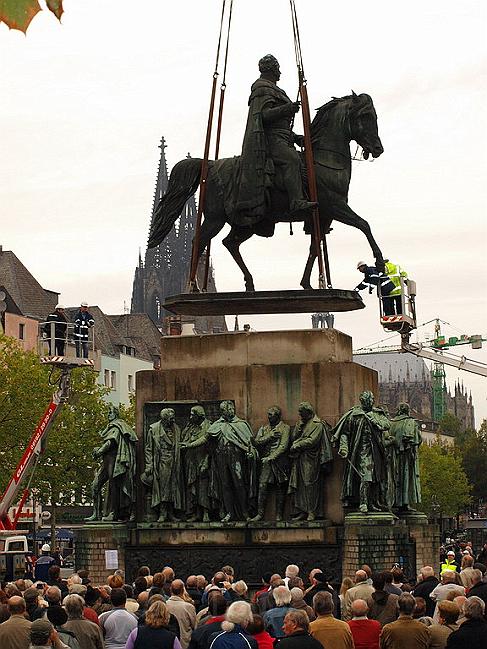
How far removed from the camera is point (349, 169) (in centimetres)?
2586

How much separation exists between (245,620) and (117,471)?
1246 centimetres

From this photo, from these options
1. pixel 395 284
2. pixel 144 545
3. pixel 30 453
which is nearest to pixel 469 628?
pixel 144 545

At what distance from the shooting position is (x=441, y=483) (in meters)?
115

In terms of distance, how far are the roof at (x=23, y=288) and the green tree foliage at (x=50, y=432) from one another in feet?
92.2

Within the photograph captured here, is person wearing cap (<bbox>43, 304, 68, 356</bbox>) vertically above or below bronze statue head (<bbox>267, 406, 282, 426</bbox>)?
above

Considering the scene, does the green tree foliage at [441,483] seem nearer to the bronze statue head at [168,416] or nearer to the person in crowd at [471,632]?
the bronze statue head at [168,416]

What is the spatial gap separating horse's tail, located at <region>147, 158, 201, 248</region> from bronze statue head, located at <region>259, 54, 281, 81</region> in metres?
1.85

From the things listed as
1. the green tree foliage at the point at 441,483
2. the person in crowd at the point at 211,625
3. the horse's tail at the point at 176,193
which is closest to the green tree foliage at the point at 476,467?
the green tree foliage at the point at 441,483

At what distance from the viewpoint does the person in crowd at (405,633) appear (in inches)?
491

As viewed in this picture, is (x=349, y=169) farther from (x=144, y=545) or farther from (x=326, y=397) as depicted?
(x=144, y=545)

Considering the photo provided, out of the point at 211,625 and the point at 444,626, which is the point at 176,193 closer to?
the point at 211,625

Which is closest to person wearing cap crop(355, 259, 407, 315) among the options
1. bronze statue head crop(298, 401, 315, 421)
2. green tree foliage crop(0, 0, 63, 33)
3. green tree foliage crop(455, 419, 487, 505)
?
bronze statue head crop(298, 401, 315, 421)

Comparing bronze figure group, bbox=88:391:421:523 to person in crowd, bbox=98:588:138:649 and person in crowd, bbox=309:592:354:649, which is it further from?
person in crowd, bbox=309:592:354:649

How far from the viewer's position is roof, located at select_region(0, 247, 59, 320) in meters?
95.4
